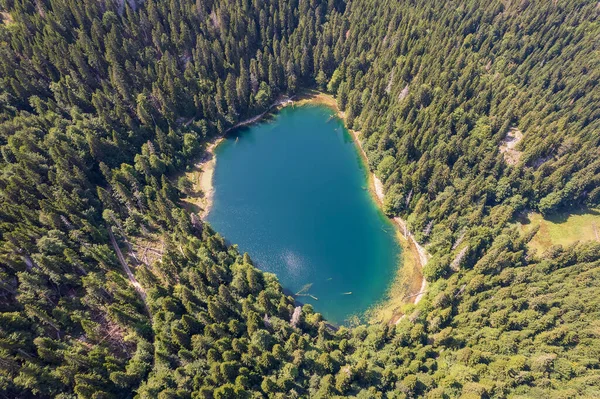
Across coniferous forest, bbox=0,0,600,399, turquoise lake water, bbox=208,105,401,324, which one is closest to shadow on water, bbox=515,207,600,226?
coniferous forest, bbox=0,0,600,399

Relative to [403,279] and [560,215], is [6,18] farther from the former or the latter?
[560,215]

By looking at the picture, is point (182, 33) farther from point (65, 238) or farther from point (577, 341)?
point (577, 341)

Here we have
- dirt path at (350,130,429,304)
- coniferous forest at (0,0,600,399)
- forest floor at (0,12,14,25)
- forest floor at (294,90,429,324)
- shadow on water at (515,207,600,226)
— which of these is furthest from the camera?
forest floor at (0,12,14,25)

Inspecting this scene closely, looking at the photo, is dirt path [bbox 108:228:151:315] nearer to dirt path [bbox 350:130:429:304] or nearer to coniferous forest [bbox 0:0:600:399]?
coniferous forest [bbox 0:0:600:399]

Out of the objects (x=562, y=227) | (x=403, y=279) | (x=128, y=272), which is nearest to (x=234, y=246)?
(x=128, y=272)

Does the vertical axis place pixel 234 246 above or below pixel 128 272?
above
